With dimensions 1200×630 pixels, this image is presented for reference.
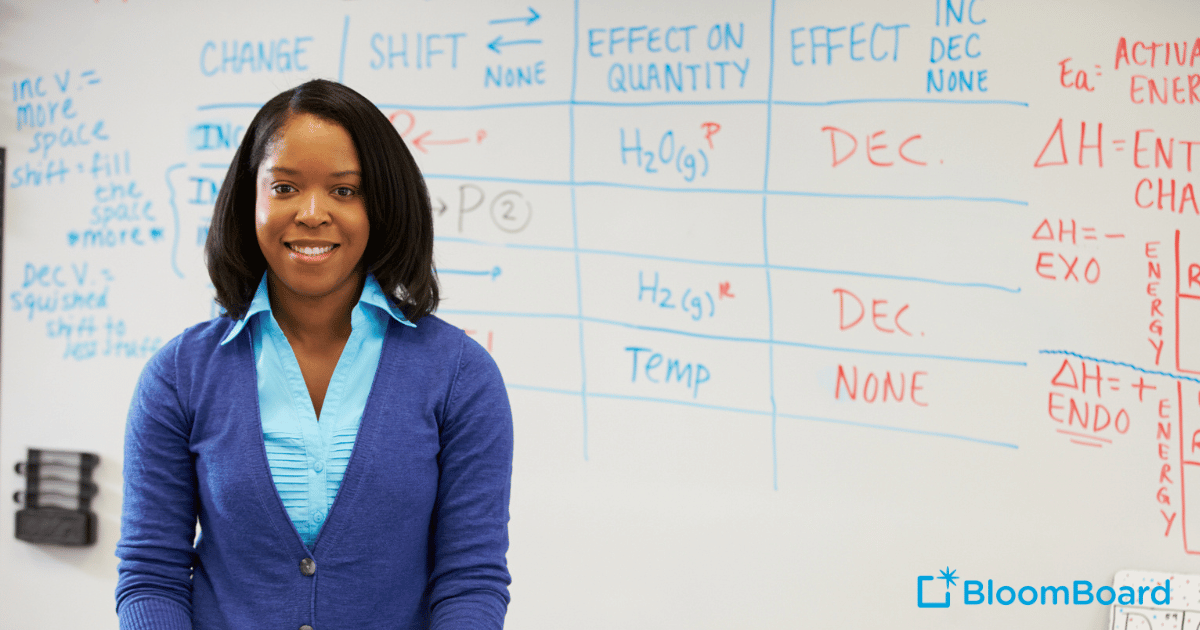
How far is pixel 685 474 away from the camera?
1.64m

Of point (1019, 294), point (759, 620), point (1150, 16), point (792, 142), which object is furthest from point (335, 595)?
point (1150, 16)

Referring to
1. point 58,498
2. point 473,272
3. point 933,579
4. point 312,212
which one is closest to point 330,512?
point 312,212

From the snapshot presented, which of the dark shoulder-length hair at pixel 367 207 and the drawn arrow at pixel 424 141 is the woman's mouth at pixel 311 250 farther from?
the drawn arrow at pixel 424 141

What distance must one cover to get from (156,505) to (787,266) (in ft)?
3.85

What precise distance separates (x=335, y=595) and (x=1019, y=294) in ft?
4.33

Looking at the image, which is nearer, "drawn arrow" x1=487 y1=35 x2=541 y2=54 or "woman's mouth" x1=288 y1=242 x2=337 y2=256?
"woman's mouth" x1=288 y1=242 x2=337 y2=256

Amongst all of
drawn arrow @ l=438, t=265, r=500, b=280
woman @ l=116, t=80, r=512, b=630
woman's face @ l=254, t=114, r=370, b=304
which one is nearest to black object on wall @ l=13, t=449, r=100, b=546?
drawn arrow @ l=438, t=265, r=500, b=280

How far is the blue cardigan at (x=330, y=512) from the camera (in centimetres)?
78

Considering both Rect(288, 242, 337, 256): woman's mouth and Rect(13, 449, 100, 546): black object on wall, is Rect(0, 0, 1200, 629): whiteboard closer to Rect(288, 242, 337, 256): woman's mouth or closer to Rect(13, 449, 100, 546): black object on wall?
Rect(13, 449, 100, 546): black object on wall

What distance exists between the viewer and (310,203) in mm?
801

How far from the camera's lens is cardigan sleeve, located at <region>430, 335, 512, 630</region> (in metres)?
0.81

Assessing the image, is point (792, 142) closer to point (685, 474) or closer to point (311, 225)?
point (685, 474)

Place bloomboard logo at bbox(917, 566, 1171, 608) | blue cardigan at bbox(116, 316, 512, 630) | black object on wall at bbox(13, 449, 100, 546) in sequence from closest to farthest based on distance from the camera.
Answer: blue cardigan at bbox(116, 316, 512, 630)
bloomboard logo at bbox(917, 566, 1171, 608)
black object on wall at bbox(13, 449, 100, 546)

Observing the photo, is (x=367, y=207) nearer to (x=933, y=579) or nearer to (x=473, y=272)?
(x=473, y=272)
